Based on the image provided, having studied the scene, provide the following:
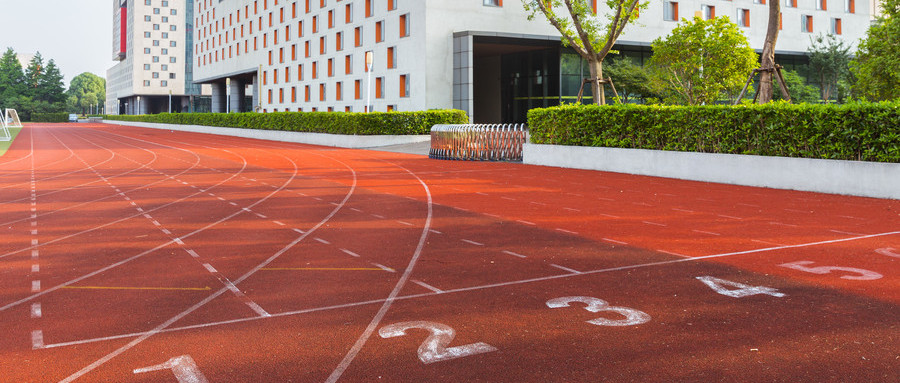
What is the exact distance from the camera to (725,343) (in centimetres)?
486

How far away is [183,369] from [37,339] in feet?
4.46

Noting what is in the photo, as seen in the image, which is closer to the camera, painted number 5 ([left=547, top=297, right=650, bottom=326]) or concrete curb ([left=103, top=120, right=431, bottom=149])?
painted number 5 ([left=547, top=297, right=650, bottom=326])

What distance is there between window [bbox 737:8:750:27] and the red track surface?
4169 centimetres

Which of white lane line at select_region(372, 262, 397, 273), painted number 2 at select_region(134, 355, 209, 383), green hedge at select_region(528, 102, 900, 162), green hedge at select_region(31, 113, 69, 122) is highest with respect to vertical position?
green hedge at select_region(31, 113, 69, 122)

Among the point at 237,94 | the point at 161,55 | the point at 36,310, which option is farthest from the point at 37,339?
the point at 161,55

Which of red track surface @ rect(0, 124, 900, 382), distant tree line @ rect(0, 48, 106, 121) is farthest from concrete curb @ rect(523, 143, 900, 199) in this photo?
distant tree line @ rect(0, 48, 106, 121)

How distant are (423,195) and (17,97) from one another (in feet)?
482

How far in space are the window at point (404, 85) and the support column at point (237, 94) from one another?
36.1 meters

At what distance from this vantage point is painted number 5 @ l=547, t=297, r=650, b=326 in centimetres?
539

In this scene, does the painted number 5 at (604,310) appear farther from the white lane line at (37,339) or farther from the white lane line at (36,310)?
the white lane line at (36,310)

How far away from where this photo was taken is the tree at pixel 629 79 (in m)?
42.9

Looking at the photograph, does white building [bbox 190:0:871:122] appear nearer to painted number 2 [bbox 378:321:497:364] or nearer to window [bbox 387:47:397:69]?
window [bbox 387:47:397:69]

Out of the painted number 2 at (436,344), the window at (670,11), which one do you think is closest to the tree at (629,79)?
the window at (670,11)

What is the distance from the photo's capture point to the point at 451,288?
6.56 meters
